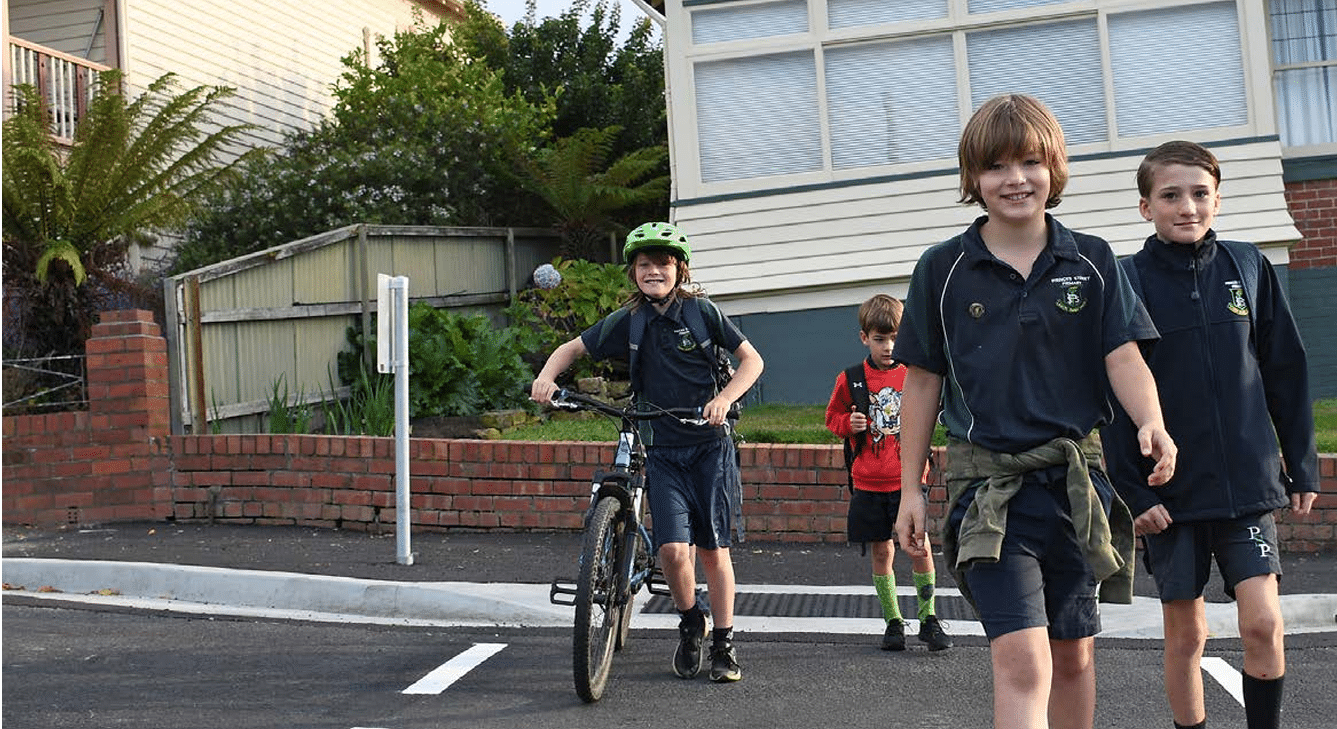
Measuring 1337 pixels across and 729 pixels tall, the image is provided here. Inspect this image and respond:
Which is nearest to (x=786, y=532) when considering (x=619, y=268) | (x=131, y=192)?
(x=619, y=268)

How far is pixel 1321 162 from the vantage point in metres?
14.0

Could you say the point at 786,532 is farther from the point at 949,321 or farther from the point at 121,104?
the point at 121,104

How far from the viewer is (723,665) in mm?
6285

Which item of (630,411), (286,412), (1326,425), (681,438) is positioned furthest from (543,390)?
(1326,425)

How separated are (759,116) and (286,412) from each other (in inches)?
208

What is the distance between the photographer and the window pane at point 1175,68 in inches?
551

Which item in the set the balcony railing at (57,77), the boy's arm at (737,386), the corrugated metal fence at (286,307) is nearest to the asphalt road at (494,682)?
the boy's arm at (737,386)

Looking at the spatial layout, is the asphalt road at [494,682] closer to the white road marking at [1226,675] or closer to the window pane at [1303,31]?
the white road marking at [1226,675]

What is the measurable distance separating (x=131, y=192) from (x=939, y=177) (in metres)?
A: 6.96

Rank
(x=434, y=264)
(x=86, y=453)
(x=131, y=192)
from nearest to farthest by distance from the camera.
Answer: (x=86, y=453) → (x=131, y=192) → (x=434, y=264)

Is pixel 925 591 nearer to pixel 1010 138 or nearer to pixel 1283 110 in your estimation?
pixel 1010 138

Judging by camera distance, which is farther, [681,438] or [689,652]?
[689,652]

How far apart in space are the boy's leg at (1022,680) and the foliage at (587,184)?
13.5 meters

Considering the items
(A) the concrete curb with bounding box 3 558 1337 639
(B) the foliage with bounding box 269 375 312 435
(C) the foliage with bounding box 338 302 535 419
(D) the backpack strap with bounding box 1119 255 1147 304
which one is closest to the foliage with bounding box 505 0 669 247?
(C) the foliage with bounding box 338 302 535 419
